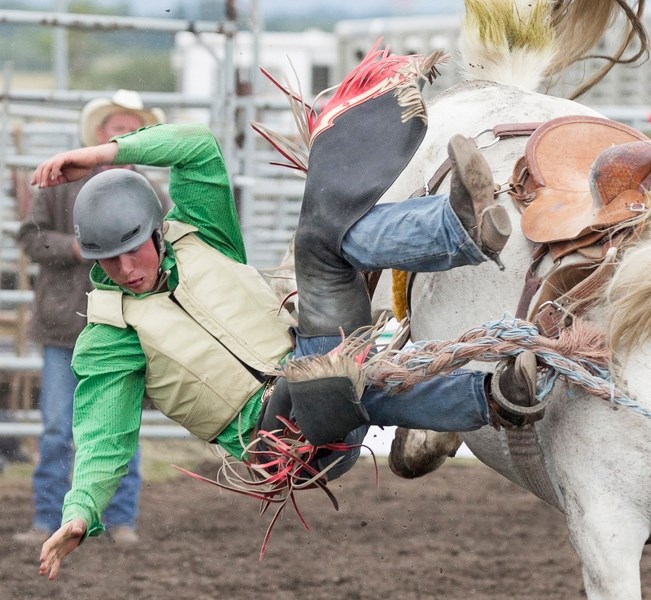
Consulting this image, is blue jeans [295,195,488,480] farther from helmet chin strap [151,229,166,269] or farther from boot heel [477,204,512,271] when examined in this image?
helmet chin strap [151,229,166,269]

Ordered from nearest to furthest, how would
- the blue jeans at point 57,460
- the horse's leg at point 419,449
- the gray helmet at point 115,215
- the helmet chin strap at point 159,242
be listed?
1. the gray helmet at point 115,215
2. the helmet chin strap at point 159,242
3. the horse's leg at point 419,449
4. the blue jeans at point 57,460

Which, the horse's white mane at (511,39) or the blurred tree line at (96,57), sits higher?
the horse's white mane at (511,39)

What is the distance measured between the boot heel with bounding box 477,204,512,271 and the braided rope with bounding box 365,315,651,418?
0.19m

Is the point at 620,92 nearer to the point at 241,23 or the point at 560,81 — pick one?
the point at 241,23

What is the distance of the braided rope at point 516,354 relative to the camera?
244cm

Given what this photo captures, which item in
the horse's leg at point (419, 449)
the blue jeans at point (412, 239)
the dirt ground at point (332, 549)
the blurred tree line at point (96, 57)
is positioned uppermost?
the blue jeans at point (412, 239)

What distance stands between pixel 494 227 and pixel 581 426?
450mm

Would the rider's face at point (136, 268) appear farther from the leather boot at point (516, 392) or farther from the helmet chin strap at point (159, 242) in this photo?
the leather boot at point (516, 392)

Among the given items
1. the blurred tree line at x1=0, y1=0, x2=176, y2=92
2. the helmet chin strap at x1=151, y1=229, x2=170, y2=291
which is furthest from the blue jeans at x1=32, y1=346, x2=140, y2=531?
the blurred tree line at x1=0, y1=0, x2=176, y2=92

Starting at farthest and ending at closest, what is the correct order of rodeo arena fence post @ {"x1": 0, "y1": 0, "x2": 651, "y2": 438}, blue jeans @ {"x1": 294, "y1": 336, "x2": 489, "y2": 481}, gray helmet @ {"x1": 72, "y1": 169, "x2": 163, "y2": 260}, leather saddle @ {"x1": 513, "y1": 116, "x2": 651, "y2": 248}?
rodeo arena fence post @ {"x1": 0, "y1": 0, "x2": 651, "y2": 438} → gray helmet @ {"x1": 72, "y1": 169, "x2": 163, "y2": 260} → blue jeans @ {"x1": 294, "y1": 336, "x2": 489, "y2": 481} → leather saddle @ {"x1": 513, "y1": 116, "x2": 651, "y2": 248}

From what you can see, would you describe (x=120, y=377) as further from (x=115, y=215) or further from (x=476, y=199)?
(x=476, y=199)

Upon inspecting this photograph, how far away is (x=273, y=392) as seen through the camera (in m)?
3.03

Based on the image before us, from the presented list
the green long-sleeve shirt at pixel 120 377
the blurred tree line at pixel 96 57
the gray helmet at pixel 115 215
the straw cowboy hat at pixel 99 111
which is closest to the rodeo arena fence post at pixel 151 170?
the straw cowboy hat at pixel 99 111

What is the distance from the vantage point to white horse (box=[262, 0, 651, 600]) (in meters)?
2.41
